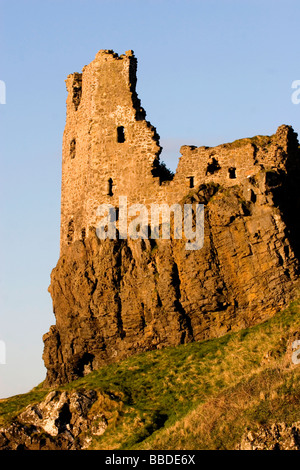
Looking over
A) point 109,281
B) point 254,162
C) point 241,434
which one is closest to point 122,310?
point 109,281

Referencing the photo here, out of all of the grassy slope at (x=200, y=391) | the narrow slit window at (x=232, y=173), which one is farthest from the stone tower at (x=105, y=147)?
the grassy slope at (x=200, y=391)

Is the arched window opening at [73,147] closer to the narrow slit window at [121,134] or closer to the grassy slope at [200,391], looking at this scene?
the narrow slit window at [121,134]

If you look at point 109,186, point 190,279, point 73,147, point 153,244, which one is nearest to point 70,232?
point 109,186

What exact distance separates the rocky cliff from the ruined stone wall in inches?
20.2

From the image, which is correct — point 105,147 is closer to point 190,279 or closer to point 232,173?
point 232,173

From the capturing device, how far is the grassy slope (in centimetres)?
4003

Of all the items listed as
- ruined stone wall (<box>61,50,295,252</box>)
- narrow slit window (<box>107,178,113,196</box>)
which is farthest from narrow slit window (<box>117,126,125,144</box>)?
narrow slit window (<box>107,178,113,196</box>)

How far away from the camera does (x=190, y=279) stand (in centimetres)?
4944

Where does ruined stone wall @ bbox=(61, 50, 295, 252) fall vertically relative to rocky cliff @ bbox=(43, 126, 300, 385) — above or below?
above

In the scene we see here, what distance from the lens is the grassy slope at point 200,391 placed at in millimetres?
40031

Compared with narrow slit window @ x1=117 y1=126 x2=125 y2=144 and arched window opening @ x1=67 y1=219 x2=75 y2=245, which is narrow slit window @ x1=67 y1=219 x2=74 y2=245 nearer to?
arched window opening @ x1=67 y1=219 x2=75 y2=245

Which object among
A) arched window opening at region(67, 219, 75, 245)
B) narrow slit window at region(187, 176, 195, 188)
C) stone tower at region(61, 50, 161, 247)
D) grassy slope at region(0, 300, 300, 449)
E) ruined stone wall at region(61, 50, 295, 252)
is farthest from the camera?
arched window opening at region(67, 219, 75, 245)
